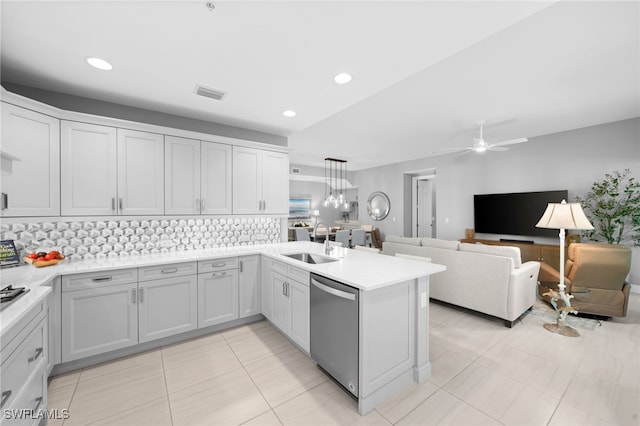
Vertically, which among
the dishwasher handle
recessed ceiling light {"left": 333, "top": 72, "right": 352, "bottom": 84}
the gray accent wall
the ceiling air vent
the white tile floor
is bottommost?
the white tile floor

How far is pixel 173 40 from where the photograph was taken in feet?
6.08

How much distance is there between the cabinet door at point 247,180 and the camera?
3512mm

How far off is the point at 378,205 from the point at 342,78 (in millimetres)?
6898

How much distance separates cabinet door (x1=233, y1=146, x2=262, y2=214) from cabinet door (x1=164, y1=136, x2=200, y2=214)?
19.0 inches

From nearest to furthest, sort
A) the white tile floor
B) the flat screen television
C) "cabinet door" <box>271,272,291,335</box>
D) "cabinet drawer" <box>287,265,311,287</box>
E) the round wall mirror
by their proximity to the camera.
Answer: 1. the white tile floor
2. "cabinet drawer" <box>287,265,311,287</box>
3. "cabinet door" <box>271,272,291,335</box>
4. the flat screen television
5. the round wall mirror

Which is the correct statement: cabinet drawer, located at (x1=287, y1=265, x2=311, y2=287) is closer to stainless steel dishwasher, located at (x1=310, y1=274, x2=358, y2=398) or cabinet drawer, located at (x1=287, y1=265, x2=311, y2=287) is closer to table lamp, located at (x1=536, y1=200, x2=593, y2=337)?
stainless steel dishwasher, located at (x1=310, y1=274, x2=358, y2=398)

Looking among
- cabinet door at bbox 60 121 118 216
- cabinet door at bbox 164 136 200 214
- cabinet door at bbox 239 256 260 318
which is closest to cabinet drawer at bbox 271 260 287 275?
cabinet door at bbox 239 256 260 318

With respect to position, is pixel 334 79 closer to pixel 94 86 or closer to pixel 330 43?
pixel 330 43

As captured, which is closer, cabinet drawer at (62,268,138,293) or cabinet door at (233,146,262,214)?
cabinet drawer at (62,268,138,293)

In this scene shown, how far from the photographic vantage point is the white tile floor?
5.90ft

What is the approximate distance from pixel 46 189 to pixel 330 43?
2.83m

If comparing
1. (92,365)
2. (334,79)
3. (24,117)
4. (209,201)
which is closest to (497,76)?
(334,79)

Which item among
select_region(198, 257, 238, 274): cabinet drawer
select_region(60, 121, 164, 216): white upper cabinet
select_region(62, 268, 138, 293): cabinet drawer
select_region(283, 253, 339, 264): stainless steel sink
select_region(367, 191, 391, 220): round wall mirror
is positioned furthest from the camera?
select_region(367, 191, 391, 220): round wall mirror

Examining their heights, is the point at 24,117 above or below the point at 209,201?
above
